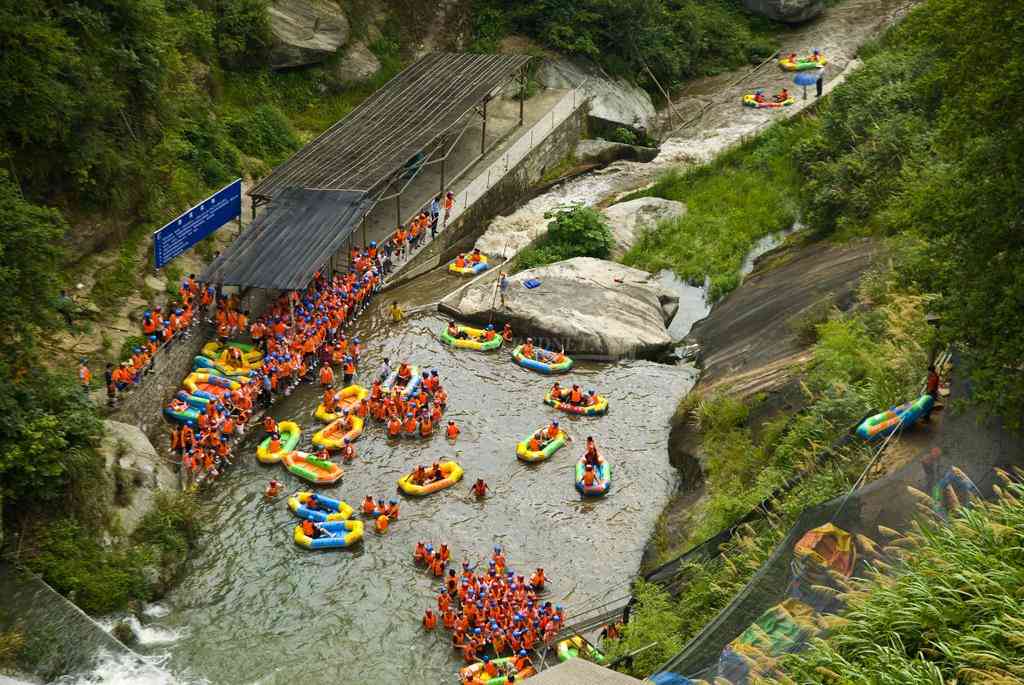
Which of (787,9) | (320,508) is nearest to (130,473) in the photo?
(320,508)

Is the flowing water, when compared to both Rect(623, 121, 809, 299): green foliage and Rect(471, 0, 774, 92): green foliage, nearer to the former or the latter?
Rect(623, 121, 809, 299): green foliage

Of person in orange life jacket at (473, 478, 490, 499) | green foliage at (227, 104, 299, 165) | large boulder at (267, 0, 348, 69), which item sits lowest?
person in orange life jacket at (473, 478, 490, 499)

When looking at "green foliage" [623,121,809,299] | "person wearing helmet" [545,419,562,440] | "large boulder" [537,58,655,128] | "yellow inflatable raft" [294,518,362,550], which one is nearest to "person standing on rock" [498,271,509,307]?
"green foliage" [623,121,809,299]

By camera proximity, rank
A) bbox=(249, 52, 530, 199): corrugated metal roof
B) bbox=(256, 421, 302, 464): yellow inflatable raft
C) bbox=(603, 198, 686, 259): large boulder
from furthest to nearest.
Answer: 1. bbox=(603, 198, 686, 259): large boulder
2. bbox=(249, 52, 530, 199): corrugated metal roof
3. bbox=(256, 421, 302, 464): yellow inflatable raft

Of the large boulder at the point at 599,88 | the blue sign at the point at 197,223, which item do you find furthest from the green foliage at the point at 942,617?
the large boulder at the point at 599,88

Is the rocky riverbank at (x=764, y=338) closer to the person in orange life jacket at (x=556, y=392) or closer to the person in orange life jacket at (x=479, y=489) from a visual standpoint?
the person in orange life jacket at (x=556, y=392)
